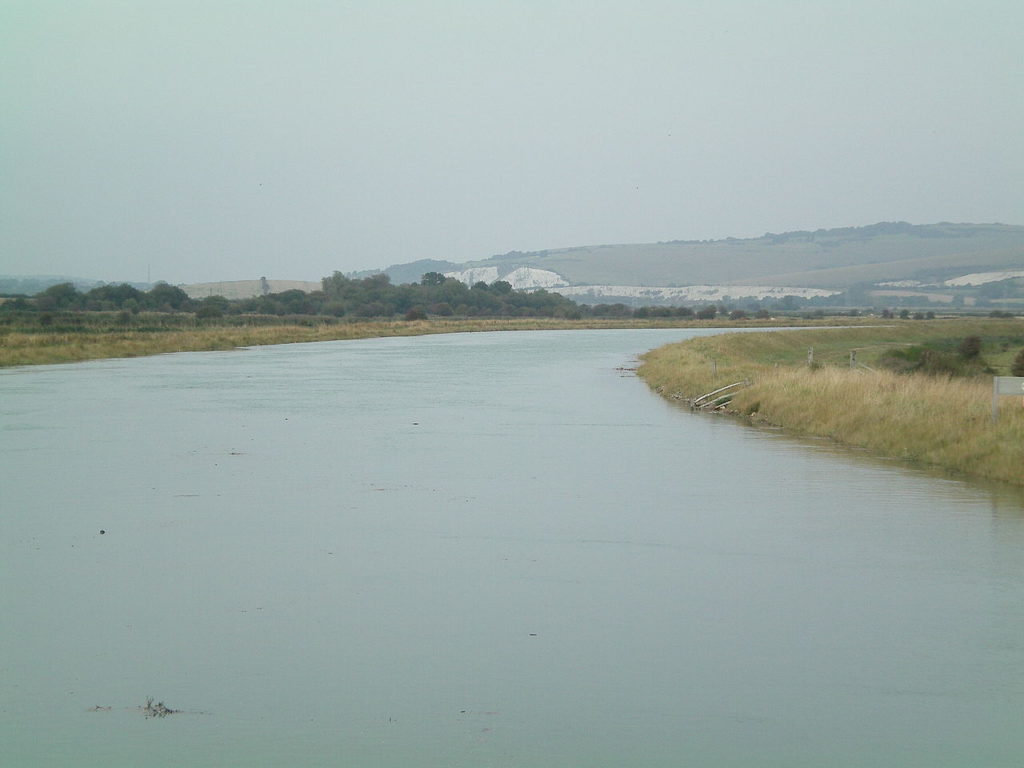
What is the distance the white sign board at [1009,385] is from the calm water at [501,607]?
1.60 meters

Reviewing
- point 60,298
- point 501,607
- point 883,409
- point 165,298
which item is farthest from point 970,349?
point 60,298

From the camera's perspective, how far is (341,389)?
34469mm

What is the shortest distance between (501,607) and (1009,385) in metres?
10.2

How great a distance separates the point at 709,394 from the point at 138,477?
15660 millimetres

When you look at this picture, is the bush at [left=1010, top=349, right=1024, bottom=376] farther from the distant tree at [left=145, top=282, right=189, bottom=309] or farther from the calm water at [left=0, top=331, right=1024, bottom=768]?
the distant tree at [left=145, top=282, right=189, bottom=309]

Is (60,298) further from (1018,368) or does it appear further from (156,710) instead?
(156,710)

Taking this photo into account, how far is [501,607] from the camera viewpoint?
9898mm

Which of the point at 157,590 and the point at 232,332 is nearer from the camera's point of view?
the point at 157,590

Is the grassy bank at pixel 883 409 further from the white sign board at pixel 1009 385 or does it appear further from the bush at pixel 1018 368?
the bush at pixel 1018 368

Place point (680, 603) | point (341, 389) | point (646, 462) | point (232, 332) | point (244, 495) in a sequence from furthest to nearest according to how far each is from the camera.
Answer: point (232, 332) → point (341, 389) → point (646, 462) → point (244, 495) → point (680, 603)

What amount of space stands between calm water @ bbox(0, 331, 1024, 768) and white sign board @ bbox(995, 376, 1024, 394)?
1597 mm

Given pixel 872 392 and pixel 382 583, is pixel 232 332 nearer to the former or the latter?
pixel 872 392

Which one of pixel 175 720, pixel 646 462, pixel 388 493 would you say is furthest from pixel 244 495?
pixel 175 720

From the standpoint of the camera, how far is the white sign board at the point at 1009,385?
17.0 metres
